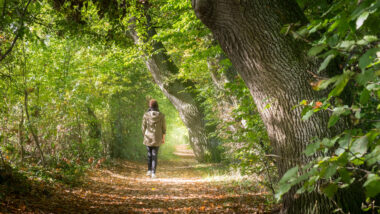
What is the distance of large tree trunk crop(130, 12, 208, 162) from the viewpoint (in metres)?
11.5

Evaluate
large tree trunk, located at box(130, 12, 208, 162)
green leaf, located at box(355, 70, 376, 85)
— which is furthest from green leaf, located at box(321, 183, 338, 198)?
large tree trunk, located at box(130, 12, 208, 162)

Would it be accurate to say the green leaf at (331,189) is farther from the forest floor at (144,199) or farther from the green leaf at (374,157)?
the forest floor at (144,199)

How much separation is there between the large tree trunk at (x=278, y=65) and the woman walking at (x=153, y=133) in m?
6.01

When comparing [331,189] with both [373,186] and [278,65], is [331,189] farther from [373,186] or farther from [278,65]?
[278,65]

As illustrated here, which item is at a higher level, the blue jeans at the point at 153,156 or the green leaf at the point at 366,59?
the green leaf at the point at 366,59

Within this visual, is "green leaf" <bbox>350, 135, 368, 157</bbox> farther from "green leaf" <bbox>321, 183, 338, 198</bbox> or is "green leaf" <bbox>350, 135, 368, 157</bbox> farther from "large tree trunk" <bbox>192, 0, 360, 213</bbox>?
"large tree trunk" <bbox>192, 0, 360, 213</bbox>

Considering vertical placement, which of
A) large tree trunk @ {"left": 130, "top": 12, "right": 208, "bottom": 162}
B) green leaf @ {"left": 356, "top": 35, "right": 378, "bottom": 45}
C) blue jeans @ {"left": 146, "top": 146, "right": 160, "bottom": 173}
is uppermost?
large tree trunk @ {"left": 130, "top": 12, "right": 208, "bottom": 162}

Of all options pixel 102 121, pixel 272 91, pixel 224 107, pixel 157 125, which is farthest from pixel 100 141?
pixel 272 91

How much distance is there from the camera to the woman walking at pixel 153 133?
8945 mm

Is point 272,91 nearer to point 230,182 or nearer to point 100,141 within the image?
point 230,182

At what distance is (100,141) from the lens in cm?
1060

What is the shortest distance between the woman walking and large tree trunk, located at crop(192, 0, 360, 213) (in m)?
6.01

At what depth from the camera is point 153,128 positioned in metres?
9.02

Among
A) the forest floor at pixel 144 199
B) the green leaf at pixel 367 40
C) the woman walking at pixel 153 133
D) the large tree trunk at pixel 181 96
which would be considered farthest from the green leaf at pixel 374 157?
the large tree trunk at pixel 181 96
